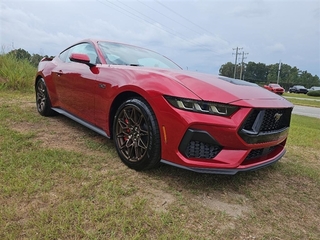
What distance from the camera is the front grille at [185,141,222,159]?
194 cm

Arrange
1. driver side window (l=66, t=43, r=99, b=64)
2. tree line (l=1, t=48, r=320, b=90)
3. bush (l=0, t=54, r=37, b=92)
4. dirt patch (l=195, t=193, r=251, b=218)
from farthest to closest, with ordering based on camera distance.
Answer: tree line (l=1, t=48, r=320, b=90), bush (l=0, t=54, r=37, b=92), driver side window (l=66, t=43, r=99, b=64), dirt patch (l=195, t=193, r=251, b=218)

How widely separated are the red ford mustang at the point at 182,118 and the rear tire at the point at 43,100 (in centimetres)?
152

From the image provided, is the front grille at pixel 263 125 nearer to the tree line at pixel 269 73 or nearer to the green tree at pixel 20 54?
the green tree at pixel 20 54

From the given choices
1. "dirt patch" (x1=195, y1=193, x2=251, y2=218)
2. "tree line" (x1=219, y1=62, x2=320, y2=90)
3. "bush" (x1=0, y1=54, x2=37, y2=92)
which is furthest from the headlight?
"tree line" (x1=219, y1=62, x2=320, y2=90)

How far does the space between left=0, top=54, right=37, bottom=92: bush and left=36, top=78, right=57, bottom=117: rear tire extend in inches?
146

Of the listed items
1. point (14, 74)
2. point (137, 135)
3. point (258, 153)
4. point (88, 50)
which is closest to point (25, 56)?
point (14, 74)

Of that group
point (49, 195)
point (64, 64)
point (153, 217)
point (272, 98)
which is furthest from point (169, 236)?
point (64, 64)

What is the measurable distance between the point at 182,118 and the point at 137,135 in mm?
580

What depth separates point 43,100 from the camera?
4.16 metres

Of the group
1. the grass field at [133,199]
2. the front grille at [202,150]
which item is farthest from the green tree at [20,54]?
the front grille at [202,150]

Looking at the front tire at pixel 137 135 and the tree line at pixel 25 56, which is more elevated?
the tree line at pixel 25 56

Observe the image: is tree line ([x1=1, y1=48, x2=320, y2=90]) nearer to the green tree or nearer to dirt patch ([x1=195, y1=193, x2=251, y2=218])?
the green tree

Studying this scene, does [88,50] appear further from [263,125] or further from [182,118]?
[263,125]

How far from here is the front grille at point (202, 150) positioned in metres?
1.94
